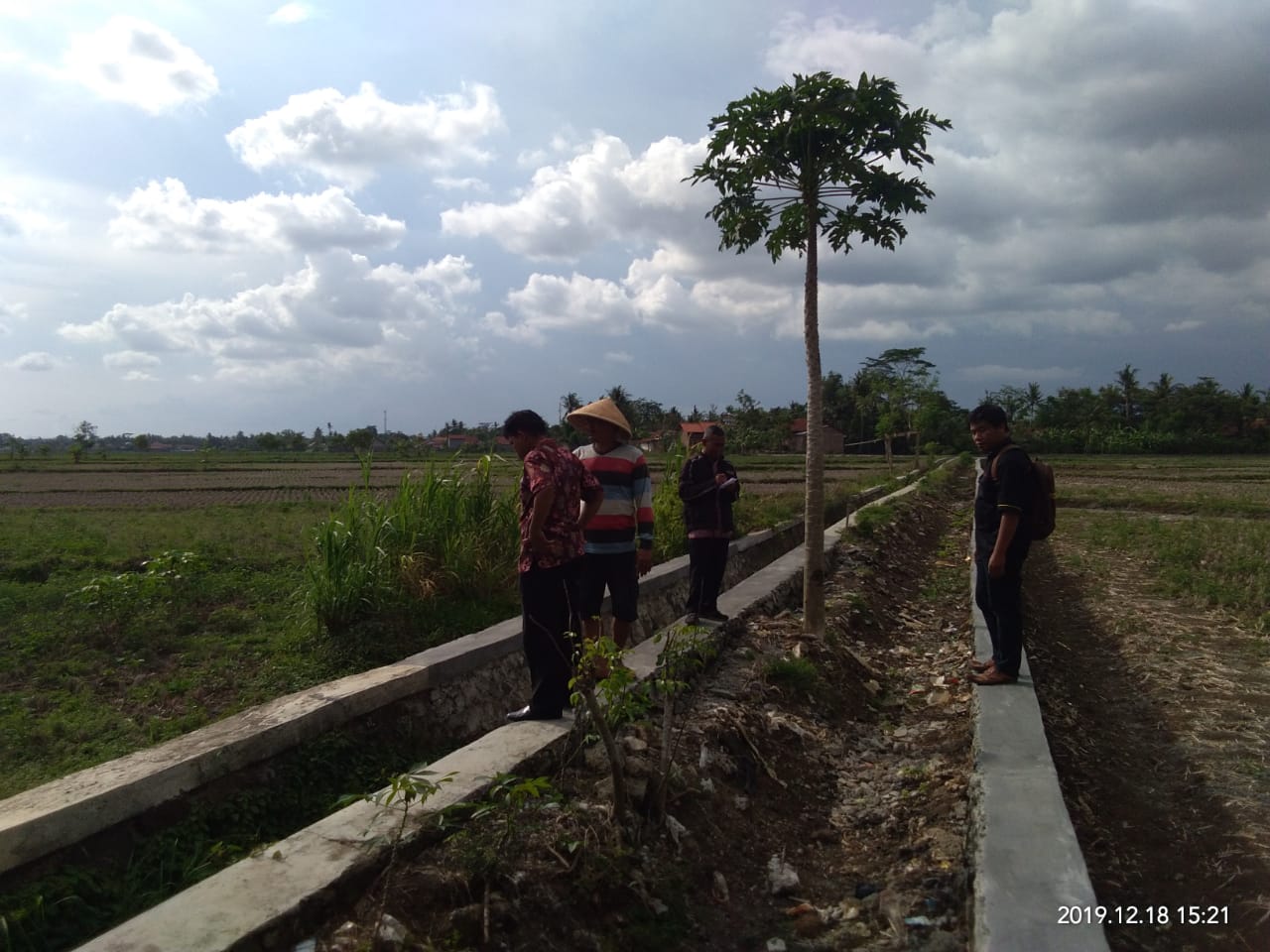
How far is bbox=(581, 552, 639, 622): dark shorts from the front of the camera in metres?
4.29

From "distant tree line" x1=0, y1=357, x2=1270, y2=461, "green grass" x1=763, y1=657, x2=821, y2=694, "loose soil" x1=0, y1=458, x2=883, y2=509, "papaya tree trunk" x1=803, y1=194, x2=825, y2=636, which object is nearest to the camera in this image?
"green grass" x1=763, y1=657, x2=821, y2=694

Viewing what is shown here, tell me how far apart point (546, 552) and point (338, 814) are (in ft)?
4.45

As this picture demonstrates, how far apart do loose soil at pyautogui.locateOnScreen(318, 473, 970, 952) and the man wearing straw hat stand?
705mm

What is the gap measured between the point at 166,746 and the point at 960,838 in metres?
3.13

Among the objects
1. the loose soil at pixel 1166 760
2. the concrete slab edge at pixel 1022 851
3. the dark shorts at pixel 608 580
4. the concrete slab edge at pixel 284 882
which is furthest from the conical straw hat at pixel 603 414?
the loose soil at pixel 1166 760

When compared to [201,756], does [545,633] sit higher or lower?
higher

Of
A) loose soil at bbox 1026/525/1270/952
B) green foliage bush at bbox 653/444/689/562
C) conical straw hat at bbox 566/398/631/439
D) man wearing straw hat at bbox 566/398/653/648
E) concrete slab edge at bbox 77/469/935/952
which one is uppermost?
conical straw hat at bbox 566/398/631/439

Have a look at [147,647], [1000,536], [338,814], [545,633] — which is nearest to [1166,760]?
[1000,536]

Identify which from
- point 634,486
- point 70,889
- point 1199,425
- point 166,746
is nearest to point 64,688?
point 166,746

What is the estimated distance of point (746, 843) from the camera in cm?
319

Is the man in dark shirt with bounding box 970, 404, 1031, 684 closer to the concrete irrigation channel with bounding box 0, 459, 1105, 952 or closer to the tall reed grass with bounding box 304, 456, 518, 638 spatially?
the concrete irrigation channel with bounding box 0, 459, 1105, 952

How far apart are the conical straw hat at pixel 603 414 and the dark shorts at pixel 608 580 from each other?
2.22 feet

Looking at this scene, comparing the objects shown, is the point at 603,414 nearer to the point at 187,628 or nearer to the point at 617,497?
the point at 617,497

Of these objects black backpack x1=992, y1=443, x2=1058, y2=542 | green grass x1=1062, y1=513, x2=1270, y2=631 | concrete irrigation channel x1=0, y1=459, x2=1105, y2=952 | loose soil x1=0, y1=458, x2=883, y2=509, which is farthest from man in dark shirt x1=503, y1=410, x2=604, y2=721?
loose soil x1=0, y1=458, x2=883, y2=509
